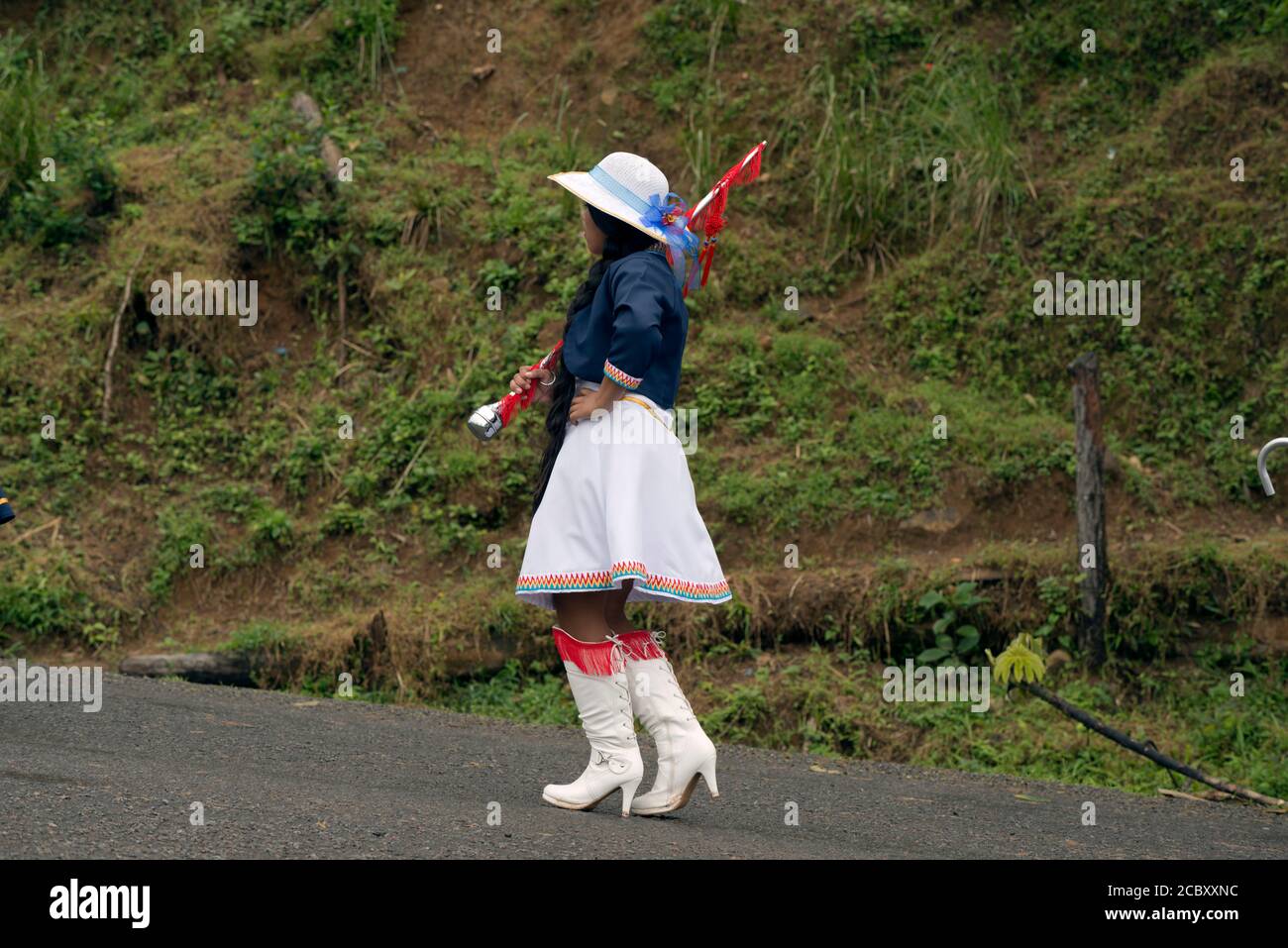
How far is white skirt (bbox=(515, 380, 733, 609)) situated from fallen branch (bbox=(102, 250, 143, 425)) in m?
6.46

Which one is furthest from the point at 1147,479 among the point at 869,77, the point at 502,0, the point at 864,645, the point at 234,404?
the point at 502,0

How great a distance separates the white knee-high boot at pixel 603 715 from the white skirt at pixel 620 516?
0.67 ft

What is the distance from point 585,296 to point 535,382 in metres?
0.35

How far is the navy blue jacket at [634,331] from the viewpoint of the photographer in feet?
15.0

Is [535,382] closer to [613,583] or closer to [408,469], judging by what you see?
[613,583]

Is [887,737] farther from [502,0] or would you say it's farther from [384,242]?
[502,0]

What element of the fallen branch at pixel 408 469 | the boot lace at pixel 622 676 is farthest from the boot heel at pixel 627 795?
the fallen branch at pixel 408 469

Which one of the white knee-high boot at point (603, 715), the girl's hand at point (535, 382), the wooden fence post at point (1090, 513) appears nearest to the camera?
the white knee-high boot at point (603, 715)

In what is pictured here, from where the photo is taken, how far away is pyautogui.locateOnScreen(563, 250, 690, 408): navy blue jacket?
4574 millimetres

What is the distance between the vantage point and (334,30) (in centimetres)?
1267

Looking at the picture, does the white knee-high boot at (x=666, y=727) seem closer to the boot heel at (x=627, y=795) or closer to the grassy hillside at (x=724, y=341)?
the boot heel at (x=627, y=795)

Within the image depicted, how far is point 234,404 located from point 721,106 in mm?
4378

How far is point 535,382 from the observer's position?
504 cm

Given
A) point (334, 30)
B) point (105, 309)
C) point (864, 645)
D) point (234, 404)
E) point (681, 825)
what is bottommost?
point (681, 825)
